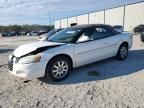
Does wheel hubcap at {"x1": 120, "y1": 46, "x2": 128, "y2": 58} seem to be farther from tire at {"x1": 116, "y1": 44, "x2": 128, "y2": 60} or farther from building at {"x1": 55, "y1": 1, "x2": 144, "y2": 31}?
building at {"x1": 55, "y1": 1, "x2": 144, "y2": 31}

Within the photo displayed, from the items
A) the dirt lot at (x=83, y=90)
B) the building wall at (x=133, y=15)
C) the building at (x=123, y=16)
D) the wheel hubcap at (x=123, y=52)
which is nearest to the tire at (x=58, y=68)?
the dirt lot at (x=83, y=90)

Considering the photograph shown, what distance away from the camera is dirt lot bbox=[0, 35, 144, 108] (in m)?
4.52

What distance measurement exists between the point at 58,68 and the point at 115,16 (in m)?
41.8

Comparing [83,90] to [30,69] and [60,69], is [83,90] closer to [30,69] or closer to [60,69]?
[60,69]

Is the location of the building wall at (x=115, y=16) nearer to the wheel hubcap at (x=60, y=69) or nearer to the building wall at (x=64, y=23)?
the building wall at (x=64, y=23)

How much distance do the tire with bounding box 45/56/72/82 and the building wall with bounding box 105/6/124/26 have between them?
39370 millimetres

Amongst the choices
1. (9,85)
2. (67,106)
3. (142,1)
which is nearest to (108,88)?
(67,106)

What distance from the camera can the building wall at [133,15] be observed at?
38688 mm

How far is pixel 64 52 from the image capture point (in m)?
6.13

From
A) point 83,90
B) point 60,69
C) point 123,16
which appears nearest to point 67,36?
point 60,69

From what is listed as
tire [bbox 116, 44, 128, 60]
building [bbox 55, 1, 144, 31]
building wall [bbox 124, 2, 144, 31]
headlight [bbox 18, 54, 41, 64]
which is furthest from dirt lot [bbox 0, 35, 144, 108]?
building wall [bbox 124, 2, 144, 31]

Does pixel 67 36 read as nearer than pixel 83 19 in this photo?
Yes

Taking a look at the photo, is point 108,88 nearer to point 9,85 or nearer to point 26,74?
point 26,74

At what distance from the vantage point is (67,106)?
4.39m
